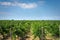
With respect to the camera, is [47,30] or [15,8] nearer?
[15,8]

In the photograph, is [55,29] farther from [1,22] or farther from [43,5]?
[1,22]

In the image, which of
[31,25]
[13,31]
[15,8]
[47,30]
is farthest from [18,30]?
[47,30]

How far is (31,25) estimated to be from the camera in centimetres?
234

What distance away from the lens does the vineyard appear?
226cm

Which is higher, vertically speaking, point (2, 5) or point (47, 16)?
point (2, 5)

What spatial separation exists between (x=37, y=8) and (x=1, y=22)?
77 centimetres

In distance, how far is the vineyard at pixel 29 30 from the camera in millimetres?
2256

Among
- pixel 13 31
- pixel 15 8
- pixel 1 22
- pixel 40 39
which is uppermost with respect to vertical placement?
pixel 15 8

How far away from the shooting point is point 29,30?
2.25 m

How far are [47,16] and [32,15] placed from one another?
292mm

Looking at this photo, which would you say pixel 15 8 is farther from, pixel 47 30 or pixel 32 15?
pixel 47 30

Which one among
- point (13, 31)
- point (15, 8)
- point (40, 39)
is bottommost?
point (40, 39)

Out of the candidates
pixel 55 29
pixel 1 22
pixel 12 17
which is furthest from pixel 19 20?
pixel 55 29

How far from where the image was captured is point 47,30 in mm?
2332
